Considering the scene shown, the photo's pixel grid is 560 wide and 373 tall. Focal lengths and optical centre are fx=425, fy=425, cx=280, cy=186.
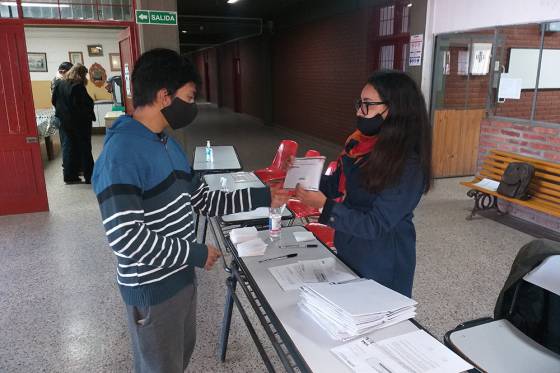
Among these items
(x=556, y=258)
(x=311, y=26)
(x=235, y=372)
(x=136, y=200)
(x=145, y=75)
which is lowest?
(x=235, y=372)

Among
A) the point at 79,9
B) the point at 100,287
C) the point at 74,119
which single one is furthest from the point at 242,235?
the point at 74,119

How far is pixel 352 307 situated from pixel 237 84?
15566 millimetres

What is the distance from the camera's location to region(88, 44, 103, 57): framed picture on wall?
1108cm

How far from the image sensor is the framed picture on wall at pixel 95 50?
36.3 ft

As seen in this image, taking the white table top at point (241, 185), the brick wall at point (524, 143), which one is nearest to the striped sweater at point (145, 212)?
the white table top at point (241, 185)

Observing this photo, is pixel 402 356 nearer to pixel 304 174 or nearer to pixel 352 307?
pixel 352 307

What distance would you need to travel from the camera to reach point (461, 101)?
6535mm

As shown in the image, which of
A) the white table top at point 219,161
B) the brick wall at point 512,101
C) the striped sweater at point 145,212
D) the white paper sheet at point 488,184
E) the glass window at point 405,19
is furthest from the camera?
the glass window at point 405,19

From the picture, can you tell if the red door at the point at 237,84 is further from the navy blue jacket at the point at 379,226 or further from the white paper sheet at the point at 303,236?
the navy blue jacket at the point at 379,226

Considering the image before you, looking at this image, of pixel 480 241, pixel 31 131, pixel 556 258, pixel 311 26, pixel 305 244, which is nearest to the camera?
pixel 556 258

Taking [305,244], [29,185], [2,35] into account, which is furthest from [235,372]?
[2,35]

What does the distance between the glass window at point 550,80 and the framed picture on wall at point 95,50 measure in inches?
393

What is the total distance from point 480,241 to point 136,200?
12.3ft

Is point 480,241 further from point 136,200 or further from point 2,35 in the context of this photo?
point 2,35
